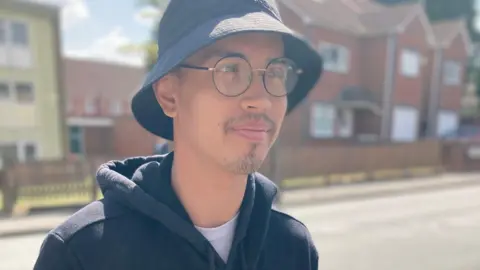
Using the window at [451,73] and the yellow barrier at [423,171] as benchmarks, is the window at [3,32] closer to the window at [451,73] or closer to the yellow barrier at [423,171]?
the yellow barrier at [423,171]

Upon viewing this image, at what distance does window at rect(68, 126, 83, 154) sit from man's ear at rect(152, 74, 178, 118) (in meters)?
31.1

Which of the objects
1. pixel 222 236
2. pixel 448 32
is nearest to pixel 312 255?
pixel 222 236

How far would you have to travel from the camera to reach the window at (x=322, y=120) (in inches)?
859

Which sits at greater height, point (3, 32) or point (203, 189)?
point (3, 32)

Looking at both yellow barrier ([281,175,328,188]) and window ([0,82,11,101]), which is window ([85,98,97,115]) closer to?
window ([0,82,11,101])

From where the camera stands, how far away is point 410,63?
25.3 m

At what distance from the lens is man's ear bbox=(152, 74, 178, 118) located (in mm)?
1424

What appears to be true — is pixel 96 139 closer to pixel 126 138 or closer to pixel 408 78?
pixel 126 138

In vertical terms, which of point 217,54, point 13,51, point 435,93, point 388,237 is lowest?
point 388,237

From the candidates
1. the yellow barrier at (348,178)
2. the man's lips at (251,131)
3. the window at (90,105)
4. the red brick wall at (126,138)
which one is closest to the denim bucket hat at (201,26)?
the man's lips at (251,131)

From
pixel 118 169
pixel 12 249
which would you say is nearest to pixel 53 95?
pixel 12 249

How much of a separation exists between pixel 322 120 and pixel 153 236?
70.5 feet

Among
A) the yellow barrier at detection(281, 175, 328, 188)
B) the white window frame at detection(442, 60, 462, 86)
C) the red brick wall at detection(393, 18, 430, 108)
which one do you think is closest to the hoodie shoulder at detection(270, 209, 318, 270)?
the yellow barrier at detection(281, 175, 328, 188)

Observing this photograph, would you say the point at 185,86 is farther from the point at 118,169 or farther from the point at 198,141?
the point at 118,169
